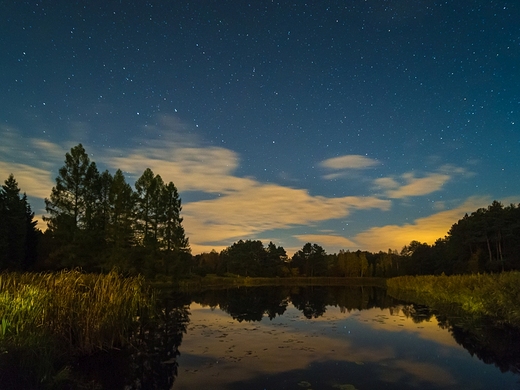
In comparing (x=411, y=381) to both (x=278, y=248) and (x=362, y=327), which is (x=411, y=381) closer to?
(x=362, y=327)

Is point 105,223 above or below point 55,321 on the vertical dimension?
above

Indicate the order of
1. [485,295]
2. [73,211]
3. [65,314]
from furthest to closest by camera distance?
[73,211]
[485,295]
[65,314]

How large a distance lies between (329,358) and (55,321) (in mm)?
9430

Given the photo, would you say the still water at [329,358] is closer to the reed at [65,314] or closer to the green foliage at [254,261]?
the reed at [65,314]

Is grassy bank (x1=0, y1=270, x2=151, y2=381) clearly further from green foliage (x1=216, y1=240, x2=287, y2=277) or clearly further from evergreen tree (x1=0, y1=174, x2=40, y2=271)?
green foliage (x1=216, y1=240, x2=287, y2=277)

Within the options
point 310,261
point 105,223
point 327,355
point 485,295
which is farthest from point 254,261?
point 327,355

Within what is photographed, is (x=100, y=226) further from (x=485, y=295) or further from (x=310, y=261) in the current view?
(x=310, y=261)

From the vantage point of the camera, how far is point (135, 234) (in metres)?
49.6

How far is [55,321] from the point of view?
1226 cm

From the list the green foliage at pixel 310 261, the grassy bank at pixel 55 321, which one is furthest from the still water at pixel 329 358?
the green foliage at pixel 310 261

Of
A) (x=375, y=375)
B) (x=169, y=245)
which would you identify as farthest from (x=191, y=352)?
(x=169, y=245)

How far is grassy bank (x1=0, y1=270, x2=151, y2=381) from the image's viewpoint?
899 centimetres

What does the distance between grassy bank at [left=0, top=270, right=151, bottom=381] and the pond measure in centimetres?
161

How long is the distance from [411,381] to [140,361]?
8.67 meters
